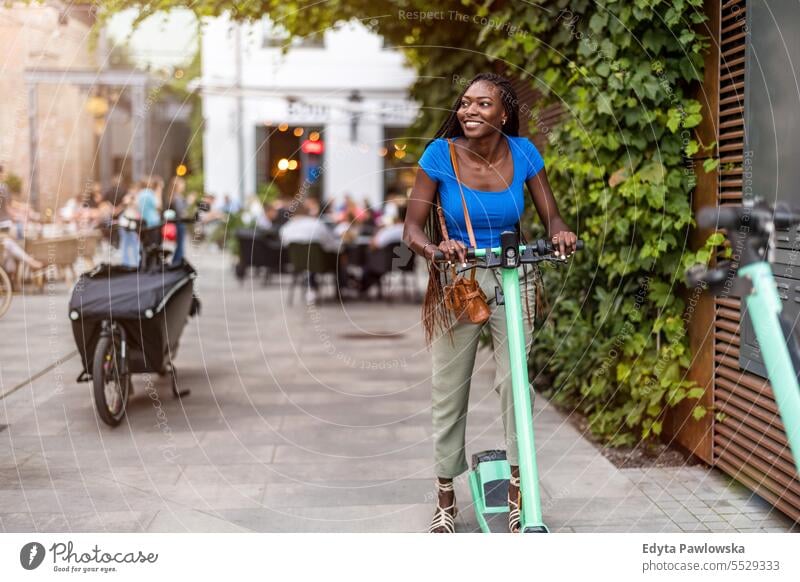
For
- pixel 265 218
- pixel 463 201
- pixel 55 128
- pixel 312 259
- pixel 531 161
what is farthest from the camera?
pixel 55 128

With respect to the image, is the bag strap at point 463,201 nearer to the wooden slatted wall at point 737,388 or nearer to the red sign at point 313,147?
the wooden slatted wall at point 737,388

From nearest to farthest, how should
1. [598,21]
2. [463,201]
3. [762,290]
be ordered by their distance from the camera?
[762,290] < [463,201] < [598,21]

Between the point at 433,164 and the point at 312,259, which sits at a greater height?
the point at 433,164

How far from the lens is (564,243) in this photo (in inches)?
123

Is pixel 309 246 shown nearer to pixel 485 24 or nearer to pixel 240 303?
pixel 240 303

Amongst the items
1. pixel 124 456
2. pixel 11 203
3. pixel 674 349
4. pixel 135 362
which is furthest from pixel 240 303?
pixel 674 349

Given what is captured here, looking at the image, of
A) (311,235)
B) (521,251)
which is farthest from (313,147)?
(521,251)

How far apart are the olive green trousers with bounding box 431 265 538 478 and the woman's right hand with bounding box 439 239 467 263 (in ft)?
1.60

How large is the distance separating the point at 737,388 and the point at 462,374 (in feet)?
4.51

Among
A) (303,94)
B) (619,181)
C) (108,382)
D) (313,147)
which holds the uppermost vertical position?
(303,94)

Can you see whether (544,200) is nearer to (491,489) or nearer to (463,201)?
(463,201)

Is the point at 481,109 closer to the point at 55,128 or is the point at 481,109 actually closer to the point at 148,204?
the point at 148,204

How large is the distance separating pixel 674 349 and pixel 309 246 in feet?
24.5

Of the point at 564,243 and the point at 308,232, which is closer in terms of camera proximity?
the point at 564,243
